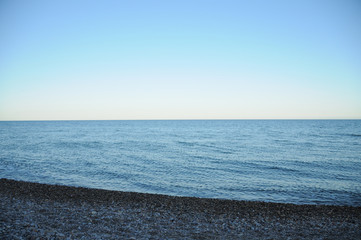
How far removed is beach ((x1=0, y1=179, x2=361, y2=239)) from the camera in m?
8.29

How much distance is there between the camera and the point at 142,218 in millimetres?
9906

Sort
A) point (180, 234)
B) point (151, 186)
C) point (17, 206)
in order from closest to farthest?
point (180, 234) < point (17, 206) < point (151, 186)

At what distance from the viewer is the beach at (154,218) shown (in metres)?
8.29

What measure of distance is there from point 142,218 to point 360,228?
31.3 feet

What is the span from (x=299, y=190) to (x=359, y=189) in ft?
14.7

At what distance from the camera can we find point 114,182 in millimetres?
17969

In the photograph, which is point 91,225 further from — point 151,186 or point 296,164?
point 296,164

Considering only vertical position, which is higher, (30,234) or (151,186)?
(30,234)

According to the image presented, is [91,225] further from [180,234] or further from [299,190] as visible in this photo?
[299,190]

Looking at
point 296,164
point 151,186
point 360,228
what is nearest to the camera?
point 360,228

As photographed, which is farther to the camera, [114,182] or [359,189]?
[114,182]

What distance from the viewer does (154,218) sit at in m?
9.98

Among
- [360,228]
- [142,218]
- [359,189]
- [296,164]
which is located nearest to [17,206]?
[142,218]

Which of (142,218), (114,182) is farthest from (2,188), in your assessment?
(142,218)
